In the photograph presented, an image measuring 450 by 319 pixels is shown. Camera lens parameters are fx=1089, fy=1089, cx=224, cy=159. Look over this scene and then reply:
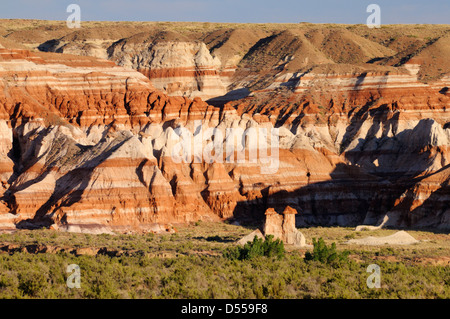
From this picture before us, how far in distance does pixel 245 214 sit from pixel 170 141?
10.6 m

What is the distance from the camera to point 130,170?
92938 millimetres

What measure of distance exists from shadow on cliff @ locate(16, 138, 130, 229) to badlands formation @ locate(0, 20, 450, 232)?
0.54ft

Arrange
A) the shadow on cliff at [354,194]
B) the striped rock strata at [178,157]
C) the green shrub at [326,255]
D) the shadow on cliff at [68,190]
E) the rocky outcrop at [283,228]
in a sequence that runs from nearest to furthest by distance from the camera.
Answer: the green shrub at [326,255]
the rocky outcrop at [283,228]
the shadow on cliff at [68,190]
the striped rock strata at [178,157]
the shadow on cliff at [354,194]

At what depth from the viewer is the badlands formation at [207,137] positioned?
91875 mm

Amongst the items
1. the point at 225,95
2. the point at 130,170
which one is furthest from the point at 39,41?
the point at 130,170

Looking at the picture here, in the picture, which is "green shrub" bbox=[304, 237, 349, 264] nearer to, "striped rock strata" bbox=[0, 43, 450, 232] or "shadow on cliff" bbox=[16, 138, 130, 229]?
"striped rock strata" bbox=[0, 43, 450, 232]

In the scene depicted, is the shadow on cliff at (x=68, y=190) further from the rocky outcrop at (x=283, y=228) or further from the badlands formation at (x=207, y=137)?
the rocky outcrop at (x=283, y=228)

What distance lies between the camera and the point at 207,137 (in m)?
110

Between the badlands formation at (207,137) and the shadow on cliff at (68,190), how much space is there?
0.54 ft

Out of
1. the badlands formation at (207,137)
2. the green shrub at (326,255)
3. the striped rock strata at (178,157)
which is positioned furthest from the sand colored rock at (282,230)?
the striped rock strata at (178,157)

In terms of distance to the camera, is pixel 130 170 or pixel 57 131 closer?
pixel 130 170
